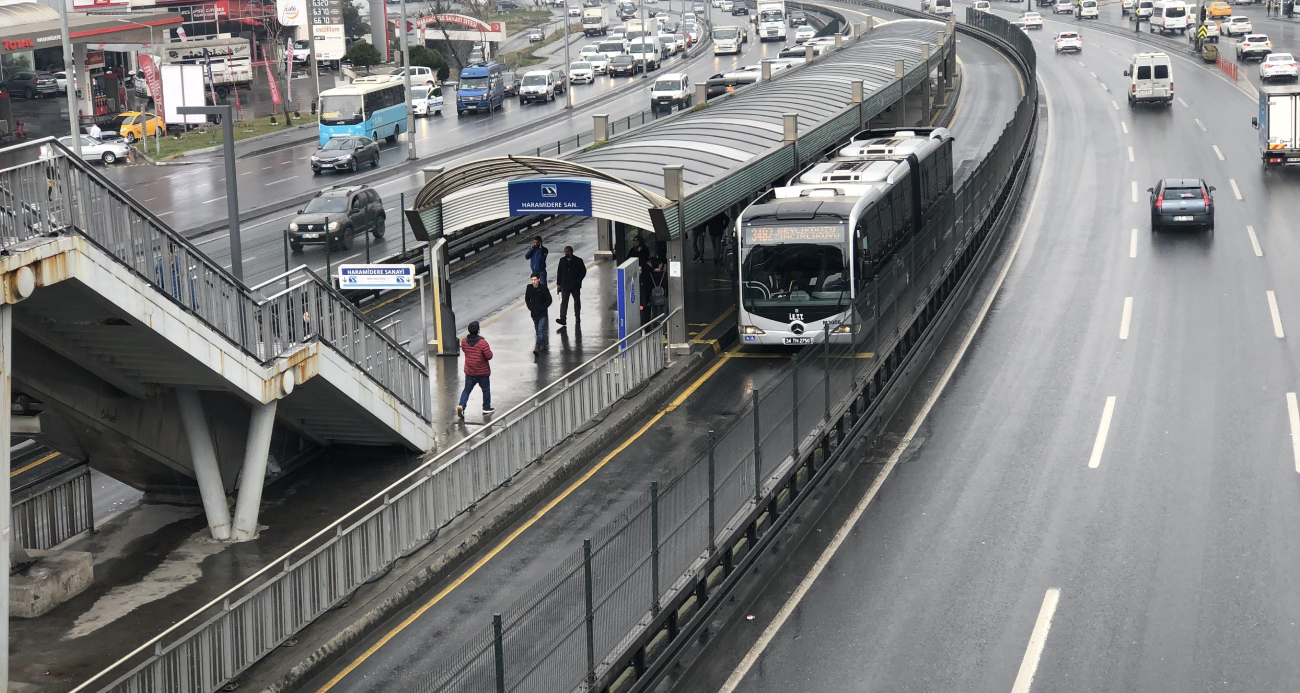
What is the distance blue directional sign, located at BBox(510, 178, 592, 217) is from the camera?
2469 centimetres

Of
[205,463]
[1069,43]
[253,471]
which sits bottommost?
[253,471]

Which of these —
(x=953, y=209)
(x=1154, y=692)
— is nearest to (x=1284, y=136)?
(x=953, y=209)

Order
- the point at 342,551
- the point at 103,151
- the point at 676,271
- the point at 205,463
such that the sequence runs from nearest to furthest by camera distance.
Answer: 1. the point at 342,551
2. the point at 205,463
3. the point at 676,271
4. the point at 103,151

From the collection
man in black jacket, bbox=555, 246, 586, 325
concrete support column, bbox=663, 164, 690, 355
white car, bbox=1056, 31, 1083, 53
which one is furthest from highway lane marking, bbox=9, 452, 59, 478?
white car, bbox=1056, 31, 1083, 53

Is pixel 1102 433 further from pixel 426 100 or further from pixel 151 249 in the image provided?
pixel 426 100

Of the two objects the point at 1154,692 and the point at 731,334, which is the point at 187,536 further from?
the point at 731,334

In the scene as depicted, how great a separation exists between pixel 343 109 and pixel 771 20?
55.6 metres

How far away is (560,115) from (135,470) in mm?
57072

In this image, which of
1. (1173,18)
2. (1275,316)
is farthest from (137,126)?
(1173,18)

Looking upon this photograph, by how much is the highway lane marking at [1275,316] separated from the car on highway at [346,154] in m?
36.5

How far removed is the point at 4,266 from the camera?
11.7m

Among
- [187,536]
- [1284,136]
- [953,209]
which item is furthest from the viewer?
[1284,136]

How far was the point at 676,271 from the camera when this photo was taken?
2495cm

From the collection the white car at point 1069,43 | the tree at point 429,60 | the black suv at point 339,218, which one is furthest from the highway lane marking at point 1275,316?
the tree at point 429,60
